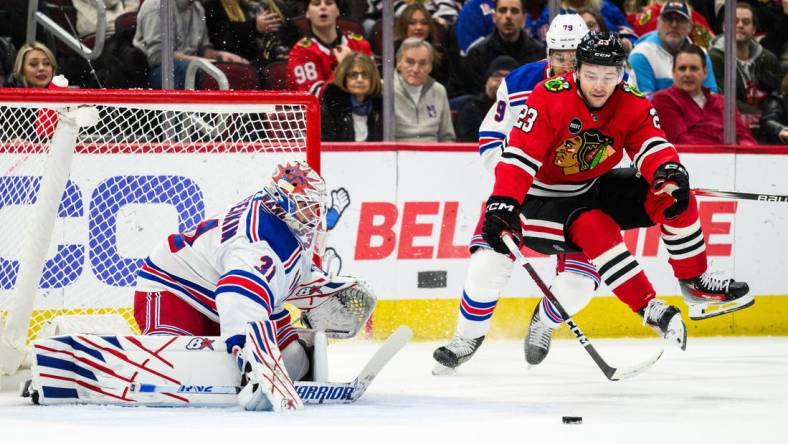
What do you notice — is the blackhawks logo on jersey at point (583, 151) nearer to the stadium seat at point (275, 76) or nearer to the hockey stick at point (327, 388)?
the hockey stick at point (327, 388)

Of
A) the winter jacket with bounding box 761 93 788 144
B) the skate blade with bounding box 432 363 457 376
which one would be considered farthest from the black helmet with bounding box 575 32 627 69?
the winter jacket with bounding box 761 93 788 144

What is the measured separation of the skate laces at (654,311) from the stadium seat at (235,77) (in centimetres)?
220

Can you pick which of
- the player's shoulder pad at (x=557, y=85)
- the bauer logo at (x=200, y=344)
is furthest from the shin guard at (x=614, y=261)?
the bauer logo at (x=200, y=344)

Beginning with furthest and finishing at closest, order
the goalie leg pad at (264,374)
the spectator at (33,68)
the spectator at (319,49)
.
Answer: the spectator at (319,49) → the spectator at (33,68) → the goalie leg pad at (264,374)

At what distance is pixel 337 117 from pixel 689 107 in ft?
5.43

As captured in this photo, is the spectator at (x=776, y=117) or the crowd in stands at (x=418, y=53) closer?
the crowd in stands at (x=418, y=53)

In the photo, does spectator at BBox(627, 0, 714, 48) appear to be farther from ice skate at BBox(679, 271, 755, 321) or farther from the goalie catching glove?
the goalie catching glove

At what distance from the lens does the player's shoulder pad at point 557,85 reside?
456cm

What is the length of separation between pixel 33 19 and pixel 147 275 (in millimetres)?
1917

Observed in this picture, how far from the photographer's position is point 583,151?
Answer: 4.65 meters

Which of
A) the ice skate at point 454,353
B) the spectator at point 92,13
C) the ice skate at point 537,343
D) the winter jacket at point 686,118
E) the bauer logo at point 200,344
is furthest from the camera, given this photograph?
the winter jacket at point 686,118

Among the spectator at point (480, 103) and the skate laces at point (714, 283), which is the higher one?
the spectator at point (480, 103)

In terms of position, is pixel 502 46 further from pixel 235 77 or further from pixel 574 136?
A: pixel 574 136

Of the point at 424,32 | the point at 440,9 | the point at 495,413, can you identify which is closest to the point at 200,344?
the point at 495,413
